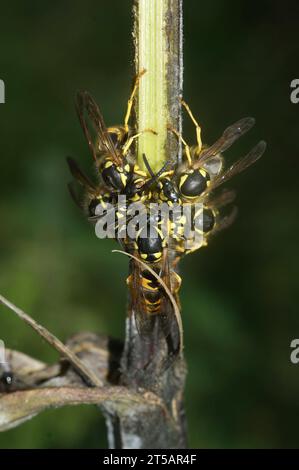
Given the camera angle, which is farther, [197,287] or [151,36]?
[197,287]

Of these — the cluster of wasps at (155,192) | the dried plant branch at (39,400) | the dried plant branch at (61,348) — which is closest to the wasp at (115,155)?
the cluster of wasps at (155,192)

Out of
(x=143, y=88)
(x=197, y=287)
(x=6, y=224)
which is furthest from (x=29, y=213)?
(x=143, y=88)

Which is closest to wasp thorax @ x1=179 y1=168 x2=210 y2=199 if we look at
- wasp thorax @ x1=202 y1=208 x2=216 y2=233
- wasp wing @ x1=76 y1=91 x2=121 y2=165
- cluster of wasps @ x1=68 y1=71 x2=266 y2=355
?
cluster of wasps @ x1=68 y1=71 x2=266 y2=355

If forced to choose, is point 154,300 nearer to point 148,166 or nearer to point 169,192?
point 169,192

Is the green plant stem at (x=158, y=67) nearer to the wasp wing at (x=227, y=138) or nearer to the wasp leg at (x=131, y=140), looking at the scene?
the wasp leg at (x=131, y=140)

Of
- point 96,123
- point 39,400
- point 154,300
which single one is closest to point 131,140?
point 96,123
